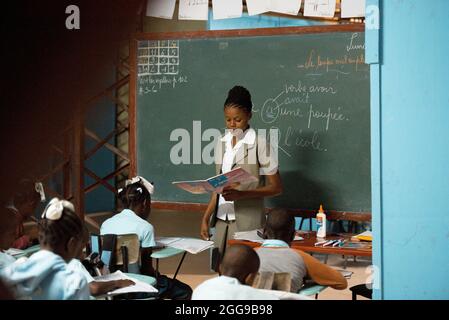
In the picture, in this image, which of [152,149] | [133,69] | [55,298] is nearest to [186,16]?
[133,69]

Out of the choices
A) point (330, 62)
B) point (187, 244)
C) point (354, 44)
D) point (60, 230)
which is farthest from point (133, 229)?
point (354, 44)

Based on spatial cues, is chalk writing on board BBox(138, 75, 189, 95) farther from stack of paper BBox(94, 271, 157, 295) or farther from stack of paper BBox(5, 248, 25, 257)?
stack of paper BBox(94, 271, 157, 295)

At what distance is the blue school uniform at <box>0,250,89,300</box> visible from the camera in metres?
1.95

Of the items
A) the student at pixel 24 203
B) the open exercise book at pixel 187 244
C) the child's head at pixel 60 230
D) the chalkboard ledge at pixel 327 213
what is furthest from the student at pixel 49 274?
the chalkboard ledge at pixel 327 213

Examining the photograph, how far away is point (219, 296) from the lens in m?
1.89

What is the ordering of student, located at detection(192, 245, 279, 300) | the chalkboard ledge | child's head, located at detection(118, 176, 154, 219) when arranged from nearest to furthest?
student, located at detection(192, 245, 279, 300)
child's head, located at detection(118, 176, 154, 219)
the chalkboard ledge

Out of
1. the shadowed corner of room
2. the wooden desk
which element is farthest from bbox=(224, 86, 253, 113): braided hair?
the shadowed corner of room

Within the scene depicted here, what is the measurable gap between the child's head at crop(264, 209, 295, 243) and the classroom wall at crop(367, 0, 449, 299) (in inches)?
13.5

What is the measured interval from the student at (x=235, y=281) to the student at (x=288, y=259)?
0.33 metres

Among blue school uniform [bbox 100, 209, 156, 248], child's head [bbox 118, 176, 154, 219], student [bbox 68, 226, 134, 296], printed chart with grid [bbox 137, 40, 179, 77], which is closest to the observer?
student [bbox 68, 226, 134, 296]

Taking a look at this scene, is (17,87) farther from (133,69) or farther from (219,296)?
(133,69)

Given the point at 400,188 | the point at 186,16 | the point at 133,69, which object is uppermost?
the point at 186,16

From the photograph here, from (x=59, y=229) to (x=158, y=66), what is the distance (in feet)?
8.96

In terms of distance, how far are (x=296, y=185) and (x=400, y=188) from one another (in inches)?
64.8
